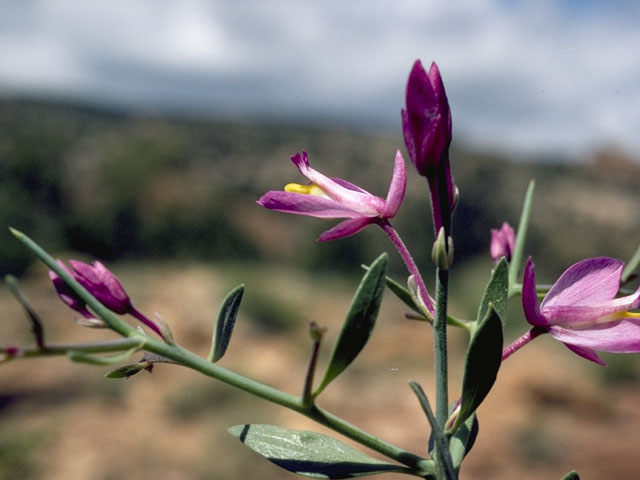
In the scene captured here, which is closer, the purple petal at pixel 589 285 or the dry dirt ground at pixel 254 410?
the purple petal at pixel 589 285

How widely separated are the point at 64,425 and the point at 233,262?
15019mm

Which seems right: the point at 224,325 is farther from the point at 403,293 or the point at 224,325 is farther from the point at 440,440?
the point at 440,440

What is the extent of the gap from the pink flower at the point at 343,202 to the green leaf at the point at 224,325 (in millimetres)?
190

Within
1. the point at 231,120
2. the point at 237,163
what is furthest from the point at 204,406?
the point at 231,120

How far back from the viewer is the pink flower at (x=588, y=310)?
1.06m

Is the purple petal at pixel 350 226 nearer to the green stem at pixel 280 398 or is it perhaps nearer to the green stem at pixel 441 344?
the green stem at pixel 441 344

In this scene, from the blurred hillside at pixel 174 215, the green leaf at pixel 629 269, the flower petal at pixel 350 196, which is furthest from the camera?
the blurred hillside at pixel 174 215

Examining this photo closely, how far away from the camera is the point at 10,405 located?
14555mm

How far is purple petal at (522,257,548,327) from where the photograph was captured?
1.02 metres

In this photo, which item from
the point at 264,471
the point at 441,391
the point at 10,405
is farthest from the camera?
the point at 10,405

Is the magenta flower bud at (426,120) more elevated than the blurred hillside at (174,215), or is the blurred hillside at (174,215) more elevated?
the magenta flower bud at (426,120)

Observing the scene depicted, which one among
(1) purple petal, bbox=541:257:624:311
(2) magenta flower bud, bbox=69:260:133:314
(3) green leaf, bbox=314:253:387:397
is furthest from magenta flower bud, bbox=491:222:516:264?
(2) magenta flower bud, bbox=69:260:133:314

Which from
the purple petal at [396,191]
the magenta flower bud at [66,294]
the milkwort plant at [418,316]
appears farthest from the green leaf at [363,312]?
the magenta flower bud at [66,294]

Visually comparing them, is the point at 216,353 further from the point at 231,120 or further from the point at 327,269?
the point at 231,120
